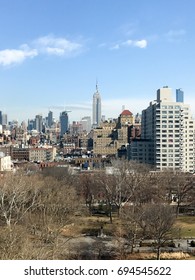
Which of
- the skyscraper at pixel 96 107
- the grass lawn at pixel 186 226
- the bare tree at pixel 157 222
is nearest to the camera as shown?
the bare tree at pixel 157 222

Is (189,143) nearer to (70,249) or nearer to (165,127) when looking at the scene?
(165,127)

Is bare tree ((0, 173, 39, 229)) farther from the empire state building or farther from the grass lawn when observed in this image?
the empire state building

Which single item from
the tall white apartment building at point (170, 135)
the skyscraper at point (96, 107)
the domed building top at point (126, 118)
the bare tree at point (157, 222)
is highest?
the skyscraper at point (96, 107)

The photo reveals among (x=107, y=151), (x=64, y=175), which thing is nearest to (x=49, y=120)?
(x=107, y=151)

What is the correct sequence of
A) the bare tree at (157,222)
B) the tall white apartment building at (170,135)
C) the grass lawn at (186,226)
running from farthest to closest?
the tall white apartment building at (170,135) → the grass lawn at (186,226) → the bare tree at (157,222)

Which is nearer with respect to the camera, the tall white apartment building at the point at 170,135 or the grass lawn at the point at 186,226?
the grass lawn at the point at 186,226

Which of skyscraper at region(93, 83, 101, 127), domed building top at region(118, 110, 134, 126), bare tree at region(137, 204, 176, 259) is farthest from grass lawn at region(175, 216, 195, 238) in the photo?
skyscraper at region(93, 83, 101, 127)

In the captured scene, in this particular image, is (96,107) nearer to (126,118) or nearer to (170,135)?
(126,118)

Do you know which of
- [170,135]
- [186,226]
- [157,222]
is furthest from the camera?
[170,135]

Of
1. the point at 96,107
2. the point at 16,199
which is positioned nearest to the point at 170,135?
the point at 16,199

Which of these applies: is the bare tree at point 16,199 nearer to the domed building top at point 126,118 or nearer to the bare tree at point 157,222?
the bare tree at point 157,222

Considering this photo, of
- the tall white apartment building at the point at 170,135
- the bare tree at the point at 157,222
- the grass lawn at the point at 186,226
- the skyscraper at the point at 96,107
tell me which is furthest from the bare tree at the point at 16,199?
the skyscraper at the point at 96,107

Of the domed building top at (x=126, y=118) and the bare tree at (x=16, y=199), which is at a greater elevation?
the domed building top at (x=126, y=118)

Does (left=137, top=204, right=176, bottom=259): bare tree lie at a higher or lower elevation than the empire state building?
lower
